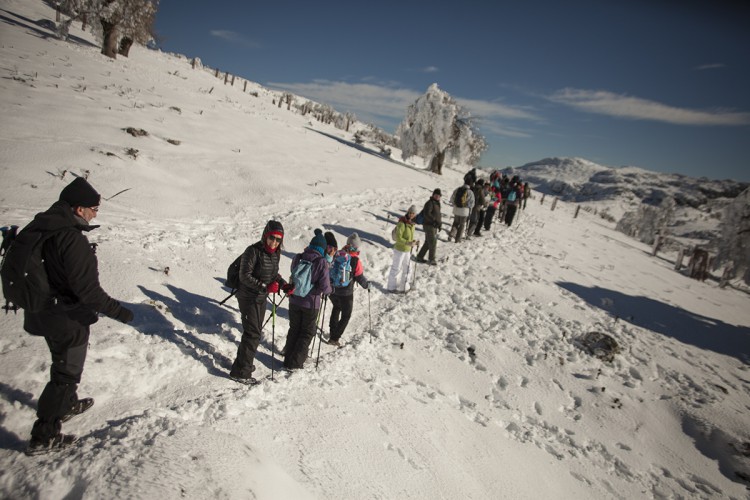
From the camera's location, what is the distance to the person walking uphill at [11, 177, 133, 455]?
2736mm

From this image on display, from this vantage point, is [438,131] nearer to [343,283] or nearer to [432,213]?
[432,213]

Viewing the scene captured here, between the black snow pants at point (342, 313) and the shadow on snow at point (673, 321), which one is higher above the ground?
the shadow on snow at point (673, 321)

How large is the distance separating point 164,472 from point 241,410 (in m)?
1.42

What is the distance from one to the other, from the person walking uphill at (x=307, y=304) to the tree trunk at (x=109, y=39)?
28.6 metres

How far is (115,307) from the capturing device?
311 centimetres

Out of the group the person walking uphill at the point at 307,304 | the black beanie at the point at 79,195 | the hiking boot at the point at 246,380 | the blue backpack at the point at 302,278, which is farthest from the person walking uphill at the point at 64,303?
the person walking uphill at the point at 307,304

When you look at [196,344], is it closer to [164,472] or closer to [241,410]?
[241,410]

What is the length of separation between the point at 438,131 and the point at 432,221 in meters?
22.0

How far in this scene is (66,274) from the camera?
278 centimetres

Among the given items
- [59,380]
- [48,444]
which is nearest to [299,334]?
[59,380]

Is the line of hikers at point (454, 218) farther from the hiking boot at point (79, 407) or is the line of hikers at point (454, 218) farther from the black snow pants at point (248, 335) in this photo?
the hiking boot at point (79, 407)

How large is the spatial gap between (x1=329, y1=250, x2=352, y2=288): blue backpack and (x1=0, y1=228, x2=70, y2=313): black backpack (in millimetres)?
3840

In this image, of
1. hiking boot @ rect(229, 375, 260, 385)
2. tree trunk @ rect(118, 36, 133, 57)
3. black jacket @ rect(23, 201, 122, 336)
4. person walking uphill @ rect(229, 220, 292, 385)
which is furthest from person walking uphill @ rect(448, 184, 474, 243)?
tree trunk @ rect(118, 36, 133, 57)

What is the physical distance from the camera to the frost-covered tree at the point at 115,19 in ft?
71.5
